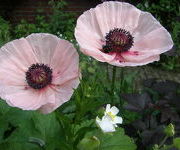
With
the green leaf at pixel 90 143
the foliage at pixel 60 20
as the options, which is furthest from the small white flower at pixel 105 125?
the foliage at pixel 60 20

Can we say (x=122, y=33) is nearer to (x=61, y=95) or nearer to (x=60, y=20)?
(x=61, y=95)

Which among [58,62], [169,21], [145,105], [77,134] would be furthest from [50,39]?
[169,21]

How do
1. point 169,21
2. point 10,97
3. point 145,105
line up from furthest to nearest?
point 169,21
point 145,105
point 10,97

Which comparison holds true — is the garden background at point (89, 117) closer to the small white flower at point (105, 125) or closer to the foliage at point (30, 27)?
the small white flower at point (105, 125)

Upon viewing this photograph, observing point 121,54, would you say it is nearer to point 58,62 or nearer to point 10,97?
point 58,62

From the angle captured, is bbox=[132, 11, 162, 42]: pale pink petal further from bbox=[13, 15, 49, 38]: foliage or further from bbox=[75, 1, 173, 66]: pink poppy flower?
bbox=[13, 15, 49, 38]: foliage

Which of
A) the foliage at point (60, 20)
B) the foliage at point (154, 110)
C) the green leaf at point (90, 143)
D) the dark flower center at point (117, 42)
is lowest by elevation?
the foliage at point (60, 20)
